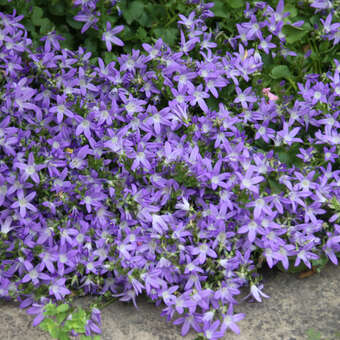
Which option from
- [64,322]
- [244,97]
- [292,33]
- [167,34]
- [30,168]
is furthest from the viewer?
[292,33]

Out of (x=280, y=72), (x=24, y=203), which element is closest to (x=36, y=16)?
(x=24, y=203)

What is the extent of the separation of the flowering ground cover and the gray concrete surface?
0.22 feet

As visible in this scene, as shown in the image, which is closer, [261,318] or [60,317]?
[60,317]

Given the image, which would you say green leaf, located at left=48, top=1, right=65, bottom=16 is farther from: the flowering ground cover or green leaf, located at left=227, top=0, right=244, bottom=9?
green leaf, located at left=227, top=0, right=244, bottom=9

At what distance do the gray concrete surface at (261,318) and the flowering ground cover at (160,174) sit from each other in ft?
0.22

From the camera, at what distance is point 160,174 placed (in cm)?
254

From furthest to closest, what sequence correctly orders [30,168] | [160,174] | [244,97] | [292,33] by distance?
[292,33]
[244,97]
[160,174]
[30,168]

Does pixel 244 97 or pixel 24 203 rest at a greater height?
pixel 244 97

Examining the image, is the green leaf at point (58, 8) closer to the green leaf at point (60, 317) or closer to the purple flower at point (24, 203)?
the purple flower at point (24, 203)

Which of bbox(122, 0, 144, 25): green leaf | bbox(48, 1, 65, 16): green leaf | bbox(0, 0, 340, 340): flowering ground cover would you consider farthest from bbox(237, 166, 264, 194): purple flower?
bbox(48, 1, 65, 16): green leaf

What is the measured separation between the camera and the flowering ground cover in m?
2.43

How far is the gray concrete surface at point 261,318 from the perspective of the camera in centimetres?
238

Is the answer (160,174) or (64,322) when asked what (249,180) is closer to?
(160,174)

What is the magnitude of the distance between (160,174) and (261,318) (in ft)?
2.61
